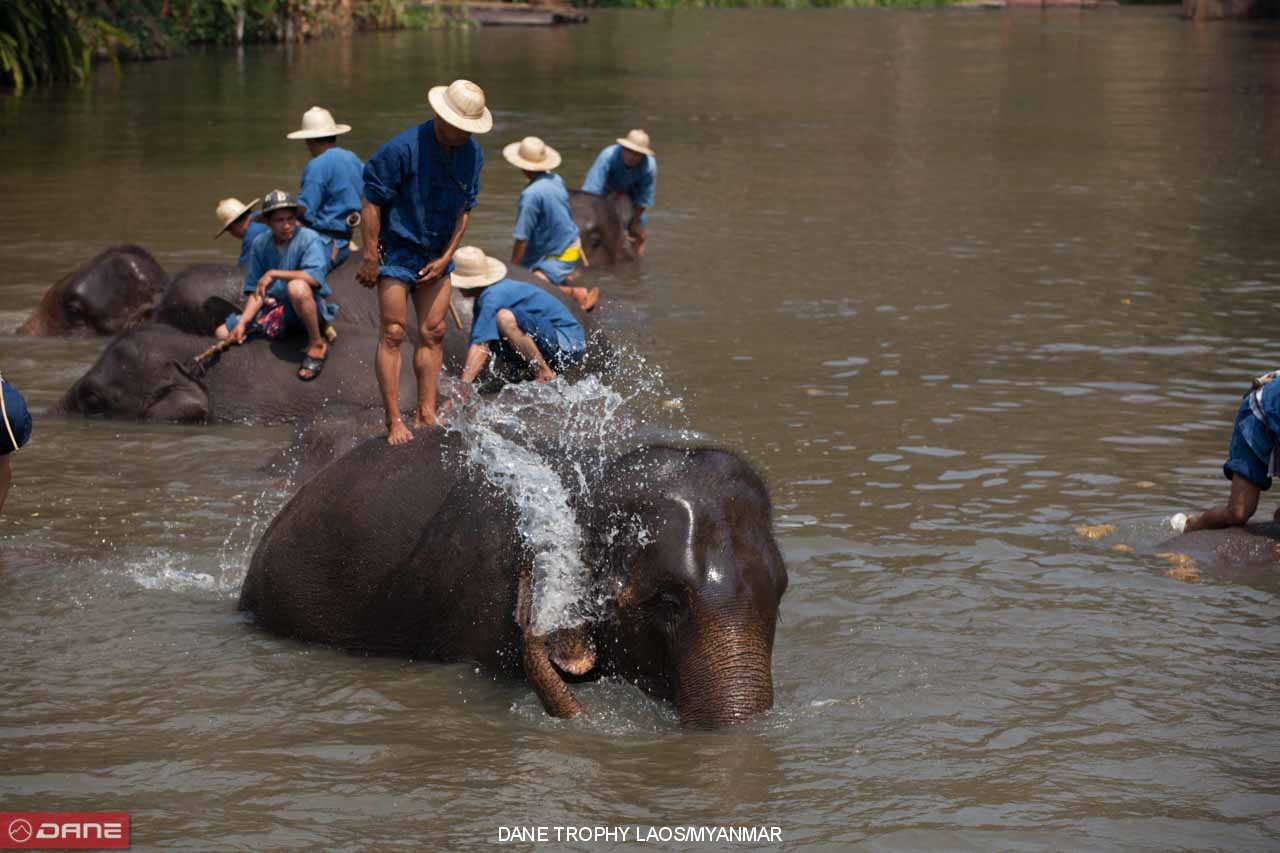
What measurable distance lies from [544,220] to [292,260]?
108 inches

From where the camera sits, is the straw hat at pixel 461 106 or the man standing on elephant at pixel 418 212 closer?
the straw hat at pixel 461 106

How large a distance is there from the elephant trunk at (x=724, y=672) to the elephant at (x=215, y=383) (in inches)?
198

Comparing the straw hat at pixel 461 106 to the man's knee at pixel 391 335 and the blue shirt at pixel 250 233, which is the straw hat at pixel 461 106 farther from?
the blue shirt at pixel 250 233

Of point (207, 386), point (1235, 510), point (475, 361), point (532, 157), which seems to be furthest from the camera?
point (532, 157)

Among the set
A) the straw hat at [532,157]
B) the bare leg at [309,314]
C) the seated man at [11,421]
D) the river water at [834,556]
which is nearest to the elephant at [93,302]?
the river water at [834,556]

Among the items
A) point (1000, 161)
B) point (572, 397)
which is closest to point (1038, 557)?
point (572, 397)

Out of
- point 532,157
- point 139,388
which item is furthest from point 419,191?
point 532,157

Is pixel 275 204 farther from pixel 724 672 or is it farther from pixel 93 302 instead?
pixel 724 672

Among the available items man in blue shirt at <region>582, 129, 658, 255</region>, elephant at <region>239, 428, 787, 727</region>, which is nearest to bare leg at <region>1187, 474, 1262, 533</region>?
elephant at <region>239, 428, 787, 727</region>

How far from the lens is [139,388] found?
34.5ft

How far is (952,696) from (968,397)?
179 inches

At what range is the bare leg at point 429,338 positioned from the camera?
28.1 feet

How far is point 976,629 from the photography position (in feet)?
23.4

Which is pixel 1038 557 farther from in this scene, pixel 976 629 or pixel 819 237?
pixel 819 237
